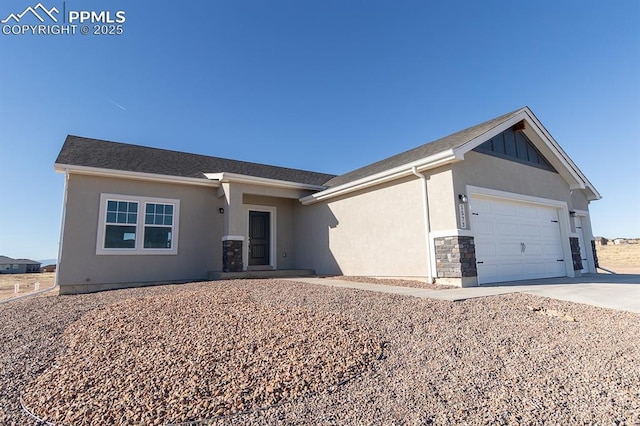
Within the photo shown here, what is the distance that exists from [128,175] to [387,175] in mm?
7293

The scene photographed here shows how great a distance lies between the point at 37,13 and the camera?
25.1 feet

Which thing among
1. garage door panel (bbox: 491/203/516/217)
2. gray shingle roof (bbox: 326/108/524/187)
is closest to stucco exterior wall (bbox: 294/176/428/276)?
gray shingle roof (bbox: 326/108/524/187)

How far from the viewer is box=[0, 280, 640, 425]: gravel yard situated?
6.71 feet

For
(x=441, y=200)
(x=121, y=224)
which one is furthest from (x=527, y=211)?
(x=121, y=224)

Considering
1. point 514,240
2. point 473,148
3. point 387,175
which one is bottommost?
point 514,240

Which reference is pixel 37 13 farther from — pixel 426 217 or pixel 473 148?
pixel 473 148

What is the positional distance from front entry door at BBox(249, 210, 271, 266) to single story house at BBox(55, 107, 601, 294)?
0.04m

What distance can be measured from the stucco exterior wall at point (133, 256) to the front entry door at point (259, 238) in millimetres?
1369

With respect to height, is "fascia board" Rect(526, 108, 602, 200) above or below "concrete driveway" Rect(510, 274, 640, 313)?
above

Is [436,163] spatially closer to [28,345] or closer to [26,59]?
[28,345]

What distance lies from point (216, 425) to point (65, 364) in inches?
76.4

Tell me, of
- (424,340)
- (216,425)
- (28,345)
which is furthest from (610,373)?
(28,345)

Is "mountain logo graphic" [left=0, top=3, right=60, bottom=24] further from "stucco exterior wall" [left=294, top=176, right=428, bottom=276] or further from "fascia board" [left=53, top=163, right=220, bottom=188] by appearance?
"stucco exterior wall" [left=294, top=176, right=428, bottom=276]

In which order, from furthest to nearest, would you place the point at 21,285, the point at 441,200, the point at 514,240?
the point at 21,285 < the point at 514,240 < the point at 441,200
